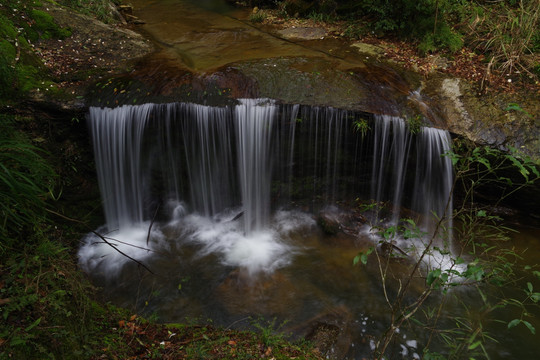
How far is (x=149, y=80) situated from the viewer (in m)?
6.59

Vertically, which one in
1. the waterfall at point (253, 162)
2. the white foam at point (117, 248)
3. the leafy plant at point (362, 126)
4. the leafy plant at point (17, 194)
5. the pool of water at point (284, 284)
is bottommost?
the pool of water at point (284, 284)

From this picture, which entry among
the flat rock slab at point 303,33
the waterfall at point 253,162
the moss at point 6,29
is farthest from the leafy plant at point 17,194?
the flat rock slab at point 303,33

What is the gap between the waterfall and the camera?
615 centimetres

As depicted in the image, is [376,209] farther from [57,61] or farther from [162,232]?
[57,61]

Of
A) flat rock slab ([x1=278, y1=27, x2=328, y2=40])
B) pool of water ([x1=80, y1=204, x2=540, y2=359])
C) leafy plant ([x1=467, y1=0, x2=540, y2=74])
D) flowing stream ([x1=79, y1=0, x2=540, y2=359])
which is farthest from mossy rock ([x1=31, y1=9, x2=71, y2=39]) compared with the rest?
leafy plant ([x1=467, y1=0, x2=540, y2=74])

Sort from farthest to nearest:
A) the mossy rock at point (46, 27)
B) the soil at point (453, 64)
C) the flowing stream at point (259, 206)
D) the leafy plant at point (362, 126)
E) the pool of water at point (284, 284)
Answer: the mossy rock at point (46, 27), the soil at point (453, 64), the leafy plant at point (362, 126), the flowing stream at point (259, 206), the pool of water at point (284, 284)

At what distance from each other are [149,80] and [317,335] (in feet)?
17.2

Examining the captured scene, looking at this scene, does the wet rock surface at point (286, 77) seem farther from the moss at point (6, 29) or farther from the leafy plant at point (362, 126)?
the moss at point (6, 29)

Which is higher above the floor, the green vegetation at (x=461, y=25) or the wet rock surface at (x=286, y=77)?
the green vegetation at (x=461, y=25)

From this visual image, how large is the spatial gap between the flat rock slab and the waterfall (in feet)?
11.2

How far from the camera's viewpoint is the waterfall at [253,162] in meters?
6.15

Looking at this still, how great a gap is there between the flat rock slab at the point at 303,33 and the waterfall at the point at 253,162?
3.40m

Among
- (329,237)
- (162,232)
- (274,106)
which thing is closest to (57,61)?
(162,232)

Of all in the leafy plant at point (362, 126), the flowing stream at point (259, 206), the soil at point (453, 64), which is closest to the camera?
the flowing stream at point (259, 206)
